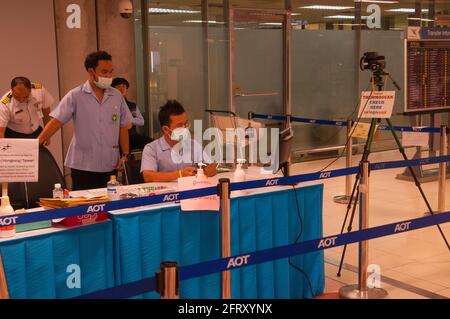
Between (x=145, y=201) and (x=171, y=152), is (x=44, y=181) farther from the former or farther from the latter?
(x=145, y=201)

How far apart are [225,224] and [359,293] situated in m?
1.15

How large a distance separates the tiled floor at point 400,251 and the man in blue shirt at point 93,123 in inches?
75.6

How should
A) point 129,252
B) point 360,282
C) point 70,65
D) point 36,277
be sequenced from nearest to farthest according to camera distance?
point 36,277 → point 129,252 → point 360,282 → point 70,65

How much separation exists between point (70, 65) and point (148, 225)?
412cm

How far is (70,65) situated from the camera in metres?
6.77

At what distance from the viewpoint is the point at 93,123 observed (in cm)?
460

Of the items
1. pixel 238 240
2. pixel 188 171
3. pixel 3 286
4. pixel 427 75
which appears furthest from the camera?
pixel 427 75

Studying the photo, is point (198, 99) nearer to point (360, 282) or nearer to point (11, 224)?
point (360, 282)

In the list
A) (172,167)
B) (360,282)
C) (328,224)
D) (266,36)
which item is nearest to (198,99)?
(266,36)

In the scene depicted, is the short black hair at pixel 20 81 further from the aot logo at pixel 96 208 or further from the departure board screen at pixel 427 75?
the departure board screen at pixel 427 75

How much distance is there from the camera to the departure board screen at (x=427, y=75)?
5449 millimetres

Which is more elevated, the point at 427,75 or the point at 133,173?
the point at 427,75

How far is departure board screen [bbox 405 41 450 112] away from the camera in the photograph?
5449 mm

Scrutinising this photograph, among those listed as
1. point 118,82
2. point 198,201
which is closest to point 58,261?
point 198,201
